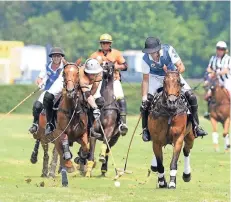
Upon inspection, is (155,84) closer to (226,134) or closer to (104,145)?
(104,145)

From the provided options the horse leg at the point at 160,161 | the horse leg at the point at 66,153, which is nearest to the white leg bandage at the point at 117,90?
the horse leg at the point at 66,153

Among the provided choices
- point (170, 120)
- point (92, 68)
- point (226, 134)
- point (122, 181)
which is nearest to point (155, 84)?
point (170, 120)

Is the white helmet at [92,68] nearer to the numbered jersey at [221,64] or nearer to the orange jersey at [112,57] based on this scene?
the orange jersey at [112,57]

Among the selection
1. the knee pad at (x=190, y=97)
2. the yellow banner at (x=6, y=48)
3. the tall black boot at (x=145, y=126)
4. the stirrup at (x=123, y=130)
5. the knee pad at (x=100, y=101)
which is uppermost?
the yellow banner at (x=6, y=48)

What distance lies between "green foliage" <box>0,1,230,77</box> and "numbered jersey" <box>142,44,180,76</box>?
69.2m

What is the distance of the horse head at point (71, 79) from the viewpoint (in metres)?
17.5

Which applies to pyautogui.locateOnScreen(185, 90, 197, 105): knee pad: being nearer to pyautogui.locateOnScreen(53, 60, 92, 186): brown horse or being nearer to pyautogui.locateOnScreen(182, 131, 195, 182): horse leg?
pyautogui.locateOnScreen(182, 131, 195, 182): horse leg

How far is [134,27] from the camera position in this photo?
88.2 metres

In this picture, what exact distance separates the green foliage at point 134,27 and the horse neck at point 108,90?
66.1 meters

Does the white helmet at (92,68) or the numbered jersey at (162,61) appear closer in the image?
the numbered jersey at (162,61)

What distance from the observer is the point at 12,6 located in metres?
94.9

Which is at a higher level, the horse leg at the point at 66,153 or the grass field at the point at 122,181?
the horse leg at the point at 66,153

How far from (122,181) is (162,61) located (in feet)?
9.88

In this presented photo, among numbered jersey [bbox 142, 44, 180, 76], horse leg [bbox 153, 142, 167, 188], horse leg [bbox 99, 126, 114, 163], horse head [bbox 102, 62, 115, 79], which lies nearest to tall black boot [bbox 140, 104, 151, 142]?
horse leg [bbox 153, 142, 167, 188]
